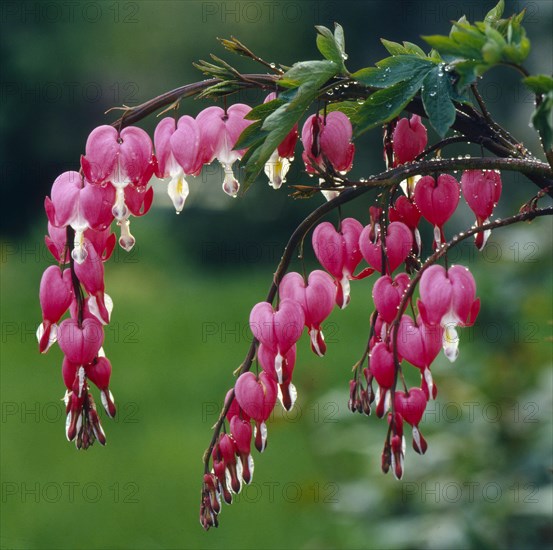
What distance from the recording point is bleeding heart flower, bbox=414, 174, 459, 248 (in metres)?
1.05

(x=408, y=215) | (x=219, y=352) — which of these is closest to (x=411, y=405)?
(x=408, y=215)

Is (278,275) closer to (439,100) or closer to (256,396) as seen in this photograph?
(256,396)

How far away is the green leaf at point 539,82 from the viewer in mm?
803

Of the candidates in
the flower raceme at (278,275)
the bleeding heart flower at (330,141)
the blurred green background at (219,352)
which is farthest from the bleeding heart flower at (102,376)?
the blurred green background at (219,352)

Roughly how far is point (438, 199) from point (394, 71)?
0.17 meters

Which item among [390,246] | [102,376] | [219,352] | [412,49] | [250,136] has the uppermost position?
[219,352]

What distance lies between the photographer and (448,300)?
962mm

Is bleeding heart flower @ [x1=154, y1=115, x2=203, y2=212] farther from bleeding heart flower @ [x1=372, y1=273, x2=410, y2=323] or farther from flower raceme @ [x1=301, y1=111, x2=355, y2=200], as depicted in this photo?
bleeding heart flower @ [x1=372, y1=273, x2=410, y2=323]

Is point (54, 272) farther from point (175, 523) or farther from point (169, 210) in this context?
point (169, 210)

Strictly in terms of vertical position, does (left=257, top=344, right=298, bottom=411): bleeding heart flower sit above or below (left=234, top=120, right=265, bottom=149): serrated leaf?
below

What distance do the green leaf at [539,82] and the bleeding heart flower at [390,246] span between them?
258mm

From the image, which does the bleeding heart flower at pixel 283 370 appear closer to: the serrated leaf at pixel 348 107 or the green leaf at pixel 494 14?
the serrated leaf at pixel 348 107

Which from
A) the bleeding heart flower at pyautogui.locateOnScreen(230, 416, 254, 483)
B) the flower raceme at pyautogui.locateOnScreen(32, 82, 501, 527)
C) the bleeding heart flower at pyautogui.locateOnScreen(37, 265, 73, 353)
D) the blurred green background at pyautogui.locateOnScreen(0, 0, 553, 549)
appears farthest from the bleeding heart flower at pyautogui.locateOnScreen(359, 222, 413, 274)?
the blurred green background at pyautogui.locateOnScreen(0, 0, 553, 549)

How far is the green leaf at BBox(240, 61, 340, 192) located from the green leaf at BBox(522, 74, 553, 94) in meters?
0.20
